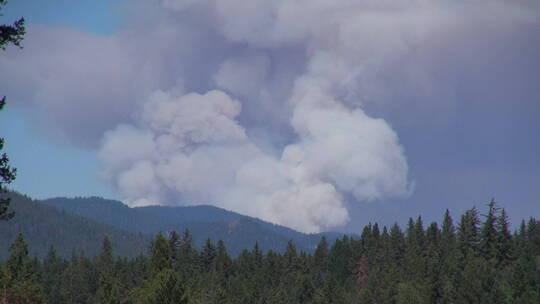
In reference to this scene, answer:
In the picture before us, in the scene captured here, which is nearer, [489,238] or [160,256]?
[160,256]

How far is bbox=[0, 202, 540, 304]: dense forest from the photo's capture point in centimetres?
9656

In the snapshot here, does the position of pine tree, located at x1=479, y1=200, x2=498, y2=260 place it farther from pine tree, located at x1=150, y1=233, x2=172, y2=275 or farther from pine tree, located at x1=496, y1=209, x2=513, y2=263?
pine tree, located at x1=150, y1=233, x2=172, y2=275

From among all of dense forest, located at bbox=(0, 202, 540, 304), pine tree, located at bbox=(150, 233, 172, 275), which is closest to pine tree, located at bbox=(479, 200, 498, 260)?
dense forest, located at bbox=(0, 202, 540, 304)

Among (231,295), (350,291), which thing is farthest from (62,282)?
(350,291)

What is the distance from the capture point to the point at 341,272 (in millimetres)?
178625

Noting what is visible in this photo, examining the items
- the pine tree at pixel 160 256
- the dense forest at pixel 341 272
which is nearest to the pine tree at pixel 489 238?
the dense forest at pixel 341 272

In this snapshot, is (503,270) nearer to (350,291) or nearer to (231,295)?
(350,291)

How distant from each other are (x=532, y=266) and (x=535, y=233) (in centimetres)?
4780

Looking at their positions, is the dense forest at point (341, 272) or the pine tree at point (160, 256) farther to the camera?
the dense forest at point (341, 272)

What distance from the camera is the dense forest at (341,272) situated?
317 ft

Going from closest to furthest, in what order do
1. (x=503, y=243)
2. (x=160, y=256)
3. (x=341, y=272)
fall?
(x=160, y=256) < (x=503, y=243) < (x=341, y=272)

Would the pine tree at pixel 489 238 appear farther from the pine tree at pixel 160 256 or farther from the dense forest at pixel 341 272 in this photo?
the pine tree at pixel 160 256

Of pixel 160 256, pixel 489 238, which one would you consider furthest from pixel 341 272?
pixel 160 256

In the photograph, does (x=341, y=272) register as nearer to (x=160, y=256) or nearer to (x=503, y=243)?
(x=503, y=243)
